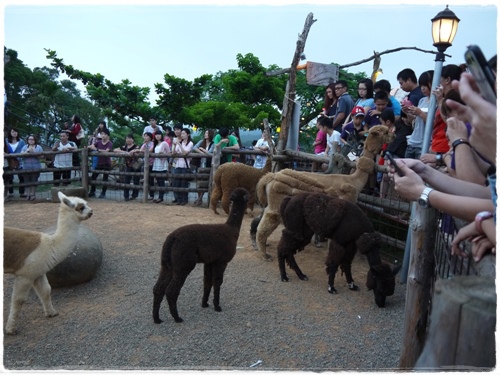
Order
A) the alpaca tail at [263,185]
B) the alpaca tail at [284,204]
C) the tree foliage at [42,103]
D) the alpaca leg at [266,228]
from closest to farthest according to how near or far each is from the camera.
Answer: the alpaca tail at [284,204], the alpaca leg at [266,228], the alpaca tail at [263,185], the tree foliage at [42,103]

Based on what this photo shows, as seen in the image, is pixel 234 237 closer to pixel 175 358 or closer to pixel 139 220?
pixel 175 358

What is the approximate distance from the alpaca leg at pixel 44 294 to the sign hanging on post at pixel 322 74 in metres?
6.08

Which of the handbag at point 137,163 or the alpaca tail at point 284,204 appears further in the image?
the handbag at point 137,163

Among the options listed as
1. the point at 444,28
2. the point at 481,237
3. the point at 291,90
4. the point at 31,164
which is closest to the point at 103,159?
the point at 31,164

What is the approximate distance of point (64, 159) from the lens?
34.6 feet

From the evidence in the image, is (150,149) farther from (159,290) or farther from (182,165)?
(159,290)

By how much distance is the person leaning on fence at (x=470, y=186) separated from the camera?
4.68ft

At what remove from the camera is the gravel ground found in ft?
10.8

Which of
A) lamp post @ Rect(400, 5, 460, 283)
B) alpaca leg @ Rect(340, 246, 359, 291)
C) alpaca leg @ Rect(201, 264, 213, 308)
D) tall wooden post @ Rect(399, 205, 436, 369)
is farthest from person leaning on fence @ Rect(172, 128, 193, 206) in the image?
tall wooden post @ Rect(399, 205, 436, 369)

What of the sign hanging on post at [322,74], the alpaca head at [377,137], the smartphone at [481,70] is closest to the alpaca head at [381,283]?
the alpaca head at [377,137]

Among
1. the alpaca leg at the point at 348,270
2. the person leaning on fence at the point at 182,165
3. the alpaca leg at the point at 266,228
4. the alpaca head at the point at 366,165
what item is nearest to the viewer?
the alpaca leg at the point at 348,270

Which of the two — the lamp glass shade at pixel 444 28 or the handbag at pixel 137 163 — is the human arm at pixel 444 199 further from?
the handbag at pixel 137 163

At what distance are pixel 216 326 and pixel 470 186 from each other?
2589mm

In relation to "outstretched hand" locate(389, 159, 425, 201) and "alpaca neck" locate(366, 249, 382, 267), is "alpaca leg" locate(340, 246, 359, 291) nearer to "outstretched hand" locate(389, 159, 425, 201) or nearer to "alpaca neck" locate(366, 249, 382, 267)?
"alpaca neck" locate(366, 249, 382, 267)
